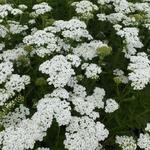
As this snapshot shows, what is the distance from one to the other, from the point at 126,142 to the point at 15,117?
1.50 metres

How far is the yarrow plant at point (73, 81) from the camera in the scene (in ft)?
17.4

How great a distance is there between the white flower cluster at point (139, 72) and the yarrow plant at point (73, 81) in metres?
0.01

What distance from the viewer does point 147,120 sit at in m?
6.09

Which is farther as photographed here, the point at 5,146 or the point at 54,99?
the point at 54,99

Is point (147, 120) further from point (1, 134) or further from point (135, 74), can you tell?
point (1, 134)

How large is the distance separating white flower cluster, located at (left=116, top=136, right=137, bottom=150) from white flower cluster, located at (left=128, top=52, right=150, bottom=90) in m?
0.68

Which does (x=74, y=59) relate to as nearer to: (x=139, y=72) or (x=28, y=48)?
(x=28, y=48)

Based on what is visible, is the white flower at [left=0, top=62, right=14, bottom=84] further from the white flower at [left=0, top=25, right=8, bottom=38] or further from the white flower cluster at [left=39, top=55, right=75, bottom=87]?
the white flower at [left=0, top=25, right=8, bottom=38]

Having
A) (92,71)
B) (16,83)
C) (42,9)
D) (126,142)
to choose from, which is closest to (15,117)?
(16,83)

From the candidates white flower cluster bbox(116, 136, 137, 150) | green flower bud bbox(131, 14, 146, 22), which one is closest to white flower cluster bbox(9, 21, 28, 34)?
green flower bud bbox(131, 14, 146, 22)

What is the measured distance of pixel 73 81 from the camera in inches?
235

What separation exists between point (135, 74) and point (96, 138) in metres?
1.16

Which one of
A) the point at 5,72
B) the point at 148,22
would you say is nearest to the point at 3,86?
the point at 5,72

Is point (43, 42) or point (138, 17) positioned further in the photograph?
point (138, 17)
